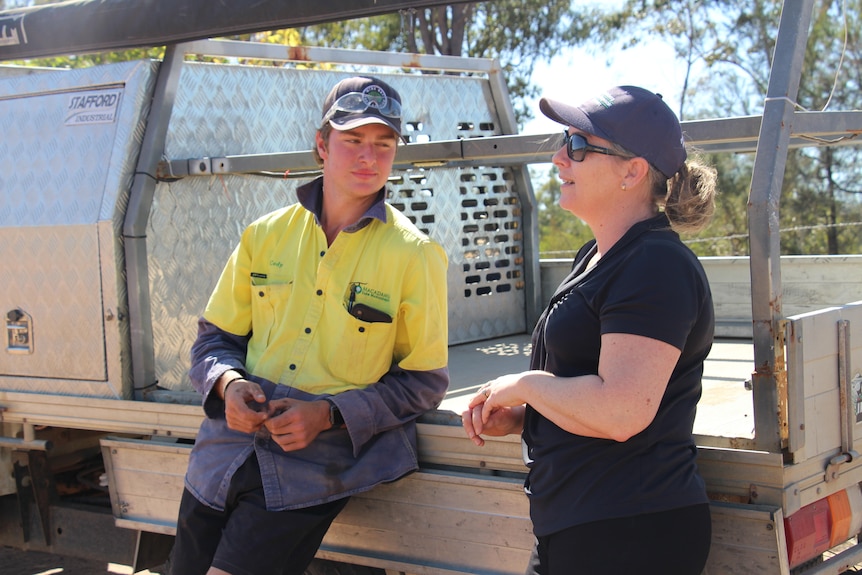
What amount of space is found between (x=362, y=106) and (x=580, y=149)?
0.91 m

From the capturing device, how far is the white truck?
91.1 inches

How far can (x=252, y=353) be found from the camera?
2.86m

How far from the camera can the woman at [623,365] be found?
1873 millimetres

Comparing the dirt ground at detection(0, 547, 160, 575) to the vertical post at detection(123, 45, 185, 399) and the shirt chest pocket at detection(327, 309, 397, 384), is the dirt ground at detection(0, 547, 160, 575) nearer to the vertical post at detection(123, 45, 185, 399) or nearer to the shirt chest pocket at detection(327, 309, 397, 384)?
the vertical post at detection(123, 45, 185, 399)

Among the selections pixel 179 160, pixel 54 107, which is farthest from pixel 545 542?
pixel 54 107

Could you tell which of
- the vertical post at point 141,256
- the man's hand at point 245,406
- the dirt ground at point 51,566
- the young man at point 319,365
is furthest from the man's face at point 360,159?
the dirt ground at point 51,566

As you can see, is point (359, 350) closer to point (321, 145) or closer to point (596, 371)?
point (321, 145)

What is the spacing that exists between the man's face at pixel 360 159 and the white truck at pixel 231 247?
464 millimetres

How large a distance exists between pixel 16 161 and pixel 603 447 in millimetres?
2869

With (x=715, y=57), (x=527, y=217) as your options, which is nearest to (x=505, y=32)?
(x=715, y=57)

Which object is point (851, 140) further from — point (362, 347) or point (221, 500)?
point (221, 500)

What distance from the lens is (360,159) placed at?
109 inches

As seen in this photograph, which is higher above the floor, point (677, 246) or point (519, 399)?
point (677, 246)

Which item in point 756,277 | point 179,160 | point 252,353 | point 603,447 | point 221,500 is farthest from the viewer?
point 179,160
